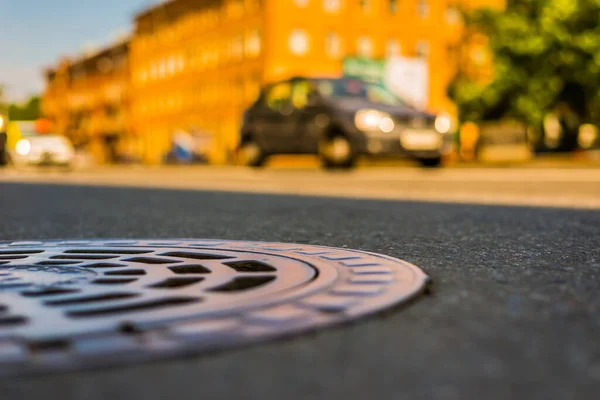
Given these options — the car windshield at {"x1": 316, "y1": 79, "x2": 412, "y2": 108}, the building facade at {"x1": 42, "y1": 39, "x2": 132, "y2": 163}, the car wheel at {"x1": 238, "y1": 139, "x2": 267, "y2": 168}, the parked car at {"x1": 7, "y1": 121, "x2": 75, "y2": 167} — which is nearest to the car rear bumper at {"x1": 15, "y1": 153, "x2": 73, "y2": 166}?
the parked car at {"x1": 7, "y1": 121, "x2": 75, "y2": 167}

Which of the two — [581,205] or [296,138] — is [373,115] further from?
[581,205]

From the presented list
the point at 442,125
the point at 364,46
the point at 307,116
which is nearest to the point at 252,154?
the point at 307,116

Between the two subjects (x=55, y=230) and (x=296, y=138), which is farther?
(x=296, y=138)

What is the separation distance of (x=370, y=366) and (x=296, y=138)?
13581mm

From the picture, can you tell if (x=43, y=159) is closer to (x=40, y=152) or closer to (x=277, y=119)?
(x=40, y=152)

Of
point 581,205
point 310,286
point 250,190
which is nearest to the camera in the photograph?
point 310,286

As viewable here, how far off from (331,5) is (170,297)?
49.1 meters

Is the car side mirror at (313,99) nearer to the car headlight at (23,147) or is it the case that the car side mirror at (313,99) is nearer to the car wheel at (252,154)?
the car wheel at (252,154)

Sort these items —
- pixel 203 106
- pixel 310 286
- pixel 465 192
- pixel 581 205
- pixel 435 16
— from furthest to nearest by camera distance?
pixel 203 106 < pixel 435 16 < pixel 465 192 < pixel 581 205 < pixel 310 286

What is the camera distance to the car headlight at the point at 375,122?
13734mm

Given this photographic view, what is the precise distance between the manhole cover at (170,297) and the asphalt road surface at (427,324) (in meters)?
0.08

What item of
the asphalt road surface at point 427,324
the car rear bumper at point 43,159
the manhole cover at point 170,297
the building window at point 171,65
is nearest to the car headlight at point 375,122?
the asphalt road surface at point 427,324

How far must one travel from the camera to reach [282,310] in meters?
2.17

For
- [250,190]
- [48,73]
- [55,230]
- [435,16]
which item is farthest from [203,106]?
[55,230]
